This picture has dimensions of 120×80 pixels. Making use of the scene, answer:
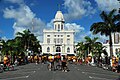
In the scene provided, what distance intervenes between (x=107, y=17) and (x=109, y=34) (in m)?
3.05

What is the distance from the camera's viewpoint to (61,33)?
164 metres

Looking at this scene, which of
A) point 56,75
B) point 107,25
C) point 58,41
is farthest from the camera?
point 58,41

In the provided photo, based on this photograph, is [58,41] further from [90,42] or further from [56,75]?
[56,75]

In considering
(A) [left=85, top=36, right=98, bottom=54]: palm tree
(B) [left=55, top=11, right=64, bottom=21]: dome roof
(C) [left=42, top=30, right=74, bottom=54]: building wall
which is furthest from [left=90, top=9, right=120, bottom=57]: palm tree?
(B) [left=55, top=11, right=64, bottom=21]: dome roof

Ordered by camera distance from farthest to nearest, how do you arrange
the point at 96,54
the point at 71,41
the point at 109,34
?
1. the point at 71,41
2. the point at 96,54
3. the point at 109,34

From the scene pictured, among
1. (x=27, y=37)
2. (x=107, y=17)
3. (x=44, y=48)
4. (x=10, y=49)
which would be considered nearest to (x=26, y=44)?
(x=27, y=37)

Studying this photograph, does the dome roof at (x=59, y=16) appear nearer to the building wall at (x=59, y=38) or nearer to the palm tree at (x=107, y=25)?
the building wall at (x=59, y=38)

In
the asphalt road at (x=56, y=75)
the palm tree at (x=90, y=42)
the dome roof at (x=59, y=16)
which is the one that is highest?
the dome roof at (x=59, y=16)

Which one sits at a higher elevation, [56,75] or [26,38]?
[26,38]

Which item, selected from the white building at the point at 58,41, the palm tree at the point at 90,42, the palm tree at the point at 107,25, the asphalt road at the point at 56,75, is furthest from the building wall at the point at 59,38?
the asphalt road at the point at 56,75

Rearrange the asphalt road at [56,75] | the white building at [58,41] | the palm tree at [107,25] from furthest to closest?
1. the white building at [58,41]
2. the palm tree at [107,25]
3. the asphalt road at [56,75]

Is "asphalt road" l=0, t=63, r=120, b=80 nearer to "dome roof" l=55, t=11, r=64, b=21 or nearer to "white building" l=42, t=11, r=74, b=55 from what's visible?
"white building" l=42, t=11, r=74, b=55

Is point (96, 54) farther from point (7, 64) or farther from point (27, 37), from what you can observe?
point (7, 64)

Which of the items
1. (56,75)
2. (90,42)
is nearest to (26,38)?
(90,42)
